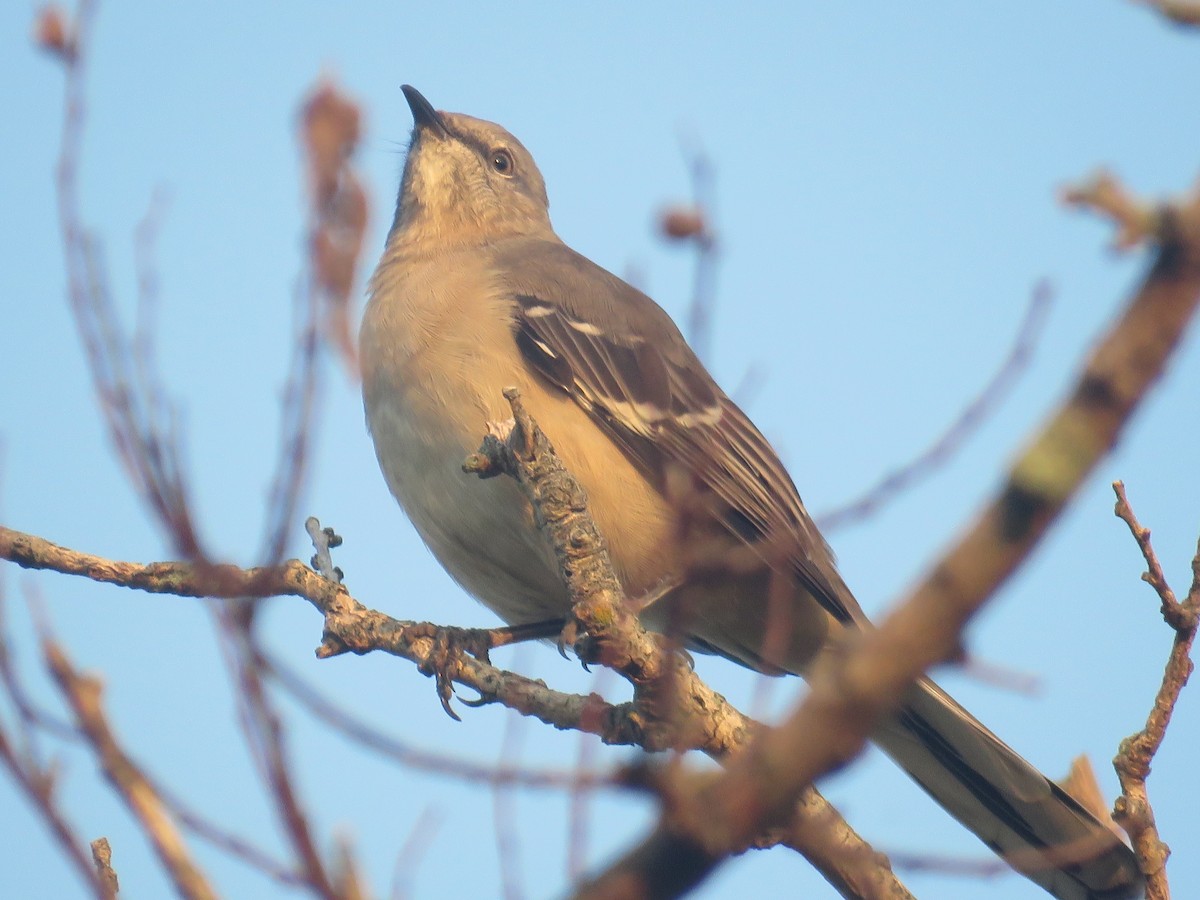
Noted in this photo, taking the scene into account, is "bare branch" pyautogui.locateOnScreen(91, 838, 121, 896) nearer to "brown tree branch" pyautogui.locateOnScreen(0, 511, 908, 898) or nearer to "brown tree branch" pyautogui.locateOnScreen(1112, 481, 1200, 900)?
"brown tree branch" pyautogui.locateOnScreen(0, 511, 908, 898)

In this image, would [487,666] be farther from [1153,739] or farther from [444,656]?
[1153,739]

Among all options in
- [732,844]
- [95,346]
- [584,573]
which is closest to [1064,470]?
[732,844]

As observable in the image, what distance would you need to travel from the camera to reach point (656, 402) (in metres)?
6.36

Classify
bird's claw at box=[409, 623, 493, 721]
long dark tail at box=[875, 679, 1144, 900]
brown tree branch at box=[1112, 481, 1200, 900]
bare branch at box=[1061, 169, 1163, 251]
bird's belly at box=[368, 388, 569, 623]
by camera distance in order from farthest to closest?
bird's belly at box=[368, 388, 569, 623] < bird's claw at box=[409, 623, 493, 721] < long dark tail at box=[875, 679, 1144, 900] < brown tree branch at box=[1112, 481, 1200, 900] < bare branch at box=[1061, 169, 1163, 251]

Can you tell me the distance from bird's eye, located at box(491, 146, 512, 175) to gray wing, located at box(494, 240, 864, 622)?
4.44 feet

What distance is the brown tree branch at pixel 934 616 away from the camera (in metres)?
1.39

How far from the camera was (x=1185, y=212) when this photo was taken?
4.40 ft

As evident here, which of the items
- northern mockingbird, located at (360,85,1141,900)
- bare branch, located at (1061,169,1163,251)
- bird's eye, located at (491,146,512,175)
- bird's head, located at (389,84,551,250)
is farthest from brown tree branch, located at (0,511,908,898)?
bird's eye, located at (491,146,512,175)

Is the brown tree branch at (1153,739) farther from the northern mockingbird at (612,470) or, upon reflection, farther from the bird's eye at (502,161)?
the bird's eye at (502,161)

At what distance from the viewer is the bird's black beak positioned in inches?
323

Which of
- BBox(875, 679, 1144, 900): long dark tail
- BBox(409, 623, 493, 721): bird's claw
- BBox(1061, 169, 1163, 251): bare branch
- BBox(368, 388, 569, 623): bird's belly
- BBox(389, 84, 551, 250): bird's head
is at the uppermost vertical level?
BBox(389, 84, 551, 250): bird's head

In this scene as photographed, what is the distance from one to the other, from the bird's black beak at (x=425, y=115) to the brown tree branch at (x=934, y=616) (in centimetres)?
708

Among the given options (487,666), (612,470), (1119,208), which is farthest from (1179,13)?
(612,470)

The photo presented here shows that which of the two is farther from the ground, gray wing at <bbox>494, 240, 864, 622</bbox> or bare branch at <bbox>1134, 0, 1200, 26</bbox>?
gray wing at <bbox>494, 240, 864, 622</bbox>
